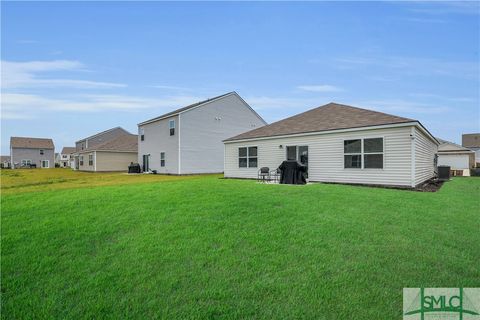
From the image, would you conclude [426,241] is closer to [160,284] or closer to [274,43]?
[160,284]

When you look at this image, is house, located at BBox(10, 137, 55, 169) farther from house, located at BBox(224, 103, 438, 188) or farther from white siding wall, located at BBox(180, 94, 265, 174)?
house, located at BBox(224, 103, 438, 188)

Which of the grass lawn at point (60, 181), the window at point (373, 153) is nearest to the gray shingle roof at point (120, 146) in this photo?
the grass lawn at point (60, 181)

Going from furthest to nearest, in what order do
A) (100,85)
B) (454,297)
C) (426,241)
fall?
1. (100,85)
2. (426,241)
3. (454,297)

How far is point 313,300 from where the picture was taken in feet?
10.0

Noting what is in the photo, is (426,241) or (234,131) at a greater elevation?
(234,131)

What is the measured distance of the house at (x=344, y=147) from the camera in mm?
12320

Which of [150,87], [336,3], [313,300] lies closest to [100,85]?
[150,87]

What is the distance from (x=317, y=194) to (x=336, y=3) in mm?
7121

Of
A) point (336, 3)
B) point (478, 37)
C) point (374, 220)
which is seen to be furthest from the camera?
point (336, 3)

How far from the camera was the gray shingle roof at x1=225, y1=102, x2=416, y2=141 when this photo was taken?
13.6m

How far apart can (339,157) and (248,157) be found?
664 centimetres

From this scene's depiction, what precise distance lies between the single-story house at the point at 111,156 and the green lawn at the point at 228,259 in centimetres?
3102

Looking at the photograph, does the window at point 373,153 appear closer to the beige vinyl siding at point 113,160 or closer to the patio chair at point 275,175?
the patio chair at point 275,175

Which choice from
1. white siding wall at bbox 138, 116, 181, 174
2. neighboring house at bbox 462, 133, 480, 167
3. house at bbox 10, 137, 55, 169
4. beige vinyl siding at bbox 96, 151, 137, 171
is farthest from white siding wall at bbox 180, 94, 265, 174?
house at bbox 10, 137, 55, 169
